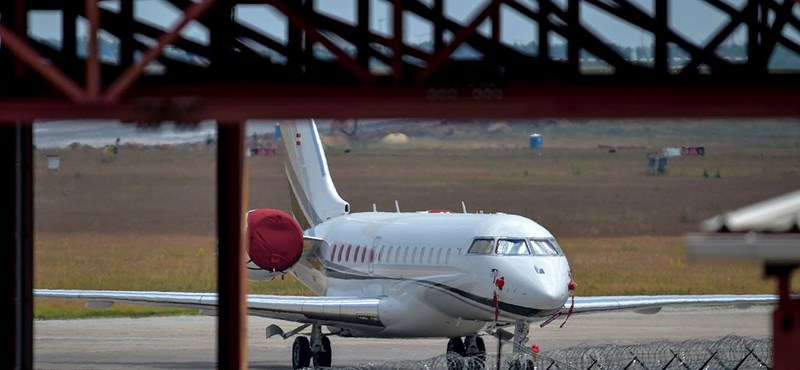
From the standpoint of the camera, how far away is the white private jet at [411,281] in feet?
94.3

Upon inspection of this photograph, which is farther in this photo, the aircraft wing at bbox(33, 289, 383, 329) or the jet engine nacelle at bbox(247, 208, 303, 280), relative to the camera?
the aircraft wing at bbox(33, 289, 383, 329)

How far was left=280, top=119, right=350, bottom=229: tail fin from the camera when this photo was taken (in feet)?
115

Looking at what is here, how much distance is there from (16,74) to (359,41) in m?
2.61

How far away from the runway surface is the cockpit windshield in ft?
17.9

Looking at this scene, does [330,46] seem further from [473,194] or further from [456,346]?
[473,194]

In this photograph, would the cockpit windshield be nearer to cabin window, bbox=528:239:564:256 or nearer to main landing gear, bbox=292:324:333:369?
cabin window, bbox=528:239:564:256

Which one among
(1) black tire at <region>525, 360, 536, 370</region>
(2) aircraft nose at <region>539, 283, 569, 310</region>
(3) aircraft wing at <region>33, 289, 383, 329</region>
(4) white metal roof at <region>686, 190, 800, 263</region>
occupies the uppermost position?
(4) white metal roof at <region>686, 190, 800, 263</region>

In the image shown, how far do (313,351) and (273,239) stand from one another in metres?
2.54

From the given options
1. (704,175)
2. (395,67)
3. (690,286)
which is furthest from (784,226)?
(704,175)

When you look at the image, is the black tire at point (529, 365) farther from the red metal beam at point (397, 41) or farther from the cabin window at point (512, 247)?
the red metal beam at point (397, 41)

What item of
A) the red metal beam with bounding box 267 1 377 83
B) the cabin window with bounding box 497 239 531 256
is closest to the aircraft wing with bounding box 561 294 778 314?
the cabin window with bounding box 497 239 531 256

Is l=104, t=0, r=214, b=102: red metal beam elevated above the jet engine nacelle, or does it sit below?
above

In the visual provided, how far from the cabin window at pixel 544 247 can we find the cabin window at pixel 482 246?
2.07 feet

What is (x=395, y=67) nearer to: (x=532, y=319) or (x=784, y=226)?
(x=784, y=226)
